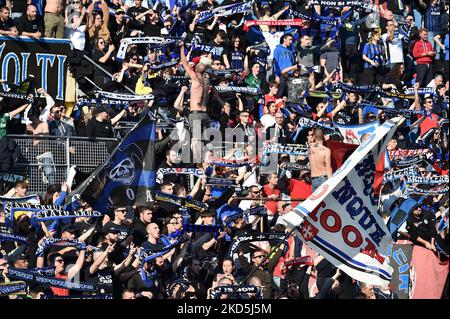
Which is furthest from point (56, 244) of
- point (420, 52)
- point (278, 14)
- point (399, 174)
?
point (420, 52)

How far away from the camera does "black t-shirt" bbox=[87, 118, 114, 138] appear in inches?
801

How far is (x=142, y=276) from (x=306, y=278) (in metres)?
2.57

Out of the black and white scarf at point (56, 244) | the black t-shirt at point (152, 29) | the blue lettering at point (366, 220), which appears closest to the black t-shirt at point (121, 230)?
the black and white scarf at point (56, 244)

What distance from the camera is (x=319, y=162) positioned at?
69.7ft

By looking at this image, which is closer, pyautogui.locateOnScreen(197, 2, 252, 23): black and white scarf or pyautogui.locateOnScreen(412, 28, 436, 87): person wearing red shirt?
pyautogui.locateOnScreen(197, 2, 252, 23): black and white scarf

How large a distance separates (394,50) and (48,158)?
7.71 meters

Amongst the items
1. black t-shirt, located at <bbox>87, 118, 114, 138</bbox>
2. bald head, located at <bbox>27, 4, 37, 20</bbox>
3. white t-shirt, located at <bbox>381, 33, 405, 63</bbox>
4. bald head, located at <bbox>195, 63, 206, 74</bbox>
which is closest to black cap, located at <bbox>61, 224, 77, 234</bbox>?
black t-shirt, located at <bbox>87, 118, 114, 138</bbox>

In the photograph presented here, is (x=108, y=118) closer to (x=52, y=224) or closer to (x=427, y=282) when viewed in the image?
(x=52, y=224)

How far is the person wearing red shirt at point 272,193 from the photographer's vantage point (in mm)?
21344

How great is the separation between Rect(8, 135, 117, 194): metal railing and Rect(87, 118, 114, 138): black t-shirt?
0.11 m

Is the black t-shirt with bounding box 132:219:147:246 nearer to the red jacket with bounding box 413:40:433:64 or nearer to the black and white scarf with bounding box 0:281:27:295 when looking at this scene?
the black and white scarf with bounding box 0:281:27:295

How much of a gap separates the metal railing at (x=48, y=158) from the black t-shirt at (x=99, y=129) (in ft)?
0.36

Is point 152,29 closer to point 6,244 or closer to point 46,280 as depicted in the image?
point 6,244

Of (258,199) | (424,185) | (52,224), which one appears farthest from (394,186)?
(52,224)
